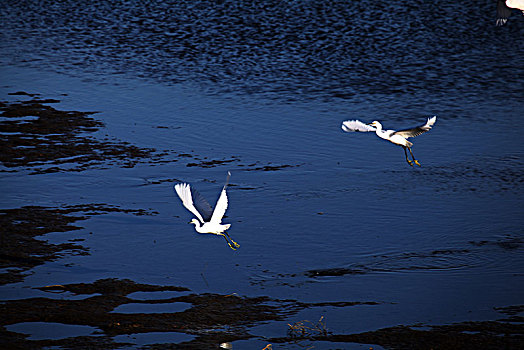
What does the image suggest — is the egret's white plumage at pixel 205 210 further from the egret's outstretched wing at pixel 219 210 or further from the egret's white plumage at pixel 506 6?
the egret's white plumage at pixel 506 6

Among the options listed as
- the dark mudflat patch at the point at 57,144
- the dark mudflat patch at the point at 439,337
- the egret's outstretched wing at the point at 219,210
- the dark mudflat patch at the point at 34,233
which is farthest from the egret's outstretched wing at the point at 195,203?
the dark mudflat patch at the point at 57,144

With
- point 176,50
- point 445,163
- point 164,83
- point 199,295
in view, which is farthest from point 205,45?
point 199,295

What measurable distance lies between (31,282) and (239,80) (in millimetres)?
9592

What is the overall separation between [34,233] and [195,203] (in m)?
A: 2.39

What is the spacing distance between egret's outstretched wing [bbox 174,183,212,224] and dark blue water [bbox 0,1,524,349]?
0.62 meters

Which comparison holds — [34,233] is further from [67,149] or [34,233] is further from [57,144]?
[57,144]

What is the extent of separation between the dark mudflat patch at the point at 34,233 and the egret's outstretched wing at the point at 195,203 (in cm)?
151

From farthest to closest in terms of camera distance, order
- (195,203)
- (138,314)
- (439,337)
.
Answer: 1. (195,203)
2. (138,314)
3. (439,337)

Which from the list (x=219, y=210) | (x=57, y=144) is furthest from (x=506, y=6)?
(x=57, y=144)

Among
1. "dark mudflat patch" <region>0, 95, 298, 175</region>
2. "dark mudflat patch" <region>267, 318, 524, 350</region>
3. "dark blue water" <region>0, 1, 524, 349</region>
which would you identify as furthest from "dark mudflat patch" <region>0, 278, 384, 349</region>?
"dark mudflat patch" <region>0, 95, 298, 175</region>

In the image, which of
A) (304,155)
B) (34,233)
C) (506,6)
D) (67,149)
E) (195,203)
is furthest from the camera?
(67,149)

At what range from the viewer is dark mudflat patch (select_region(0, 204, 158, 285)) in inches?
364

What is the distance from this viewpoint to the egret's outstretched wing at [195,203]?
330 inches

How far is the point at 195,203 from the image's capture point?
29.3ft
